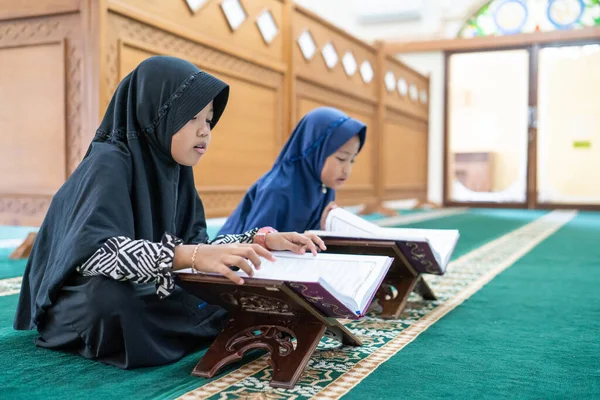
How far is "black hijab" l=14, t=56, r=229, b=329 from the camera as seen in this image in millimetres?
1441

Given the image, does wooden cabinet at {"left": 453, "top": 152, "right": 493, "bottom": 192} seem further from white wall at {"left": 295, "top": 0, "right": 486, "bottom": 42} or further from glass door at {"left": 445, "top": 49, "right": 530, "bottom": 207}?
white wall at {"left": 295, "top": 0, "right": 486, "bottom": 42}

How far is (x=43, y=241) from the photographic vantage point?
1.67 meters

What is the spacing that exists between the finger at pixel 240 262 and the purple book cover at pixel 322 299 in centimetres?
9

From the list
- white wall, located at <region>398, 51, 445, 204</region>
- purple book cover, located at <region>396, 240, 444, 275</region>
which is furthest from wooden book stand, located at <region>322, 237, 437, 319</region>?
white wall, located at <region>398, 51, 445, 204</region>

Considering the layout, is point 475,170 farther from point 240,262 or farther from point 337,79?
point 240,262

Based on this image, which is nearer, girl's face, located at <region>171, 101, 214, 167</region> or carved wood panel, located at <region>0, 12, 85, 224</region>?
girl's face, located at <region>171, 101, 214, 167</region>

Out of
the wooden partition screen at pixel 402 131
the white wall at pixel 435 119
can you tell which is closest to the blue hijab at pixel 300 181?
the wooden partition screen at pixel 402 131

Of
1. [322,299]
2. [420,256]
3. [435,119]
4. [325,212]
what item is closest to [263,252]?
[322,299]

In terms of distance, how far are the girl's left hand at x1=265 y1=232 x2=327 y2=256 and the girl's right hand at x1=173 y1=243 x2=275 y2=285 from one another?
9.0 inches

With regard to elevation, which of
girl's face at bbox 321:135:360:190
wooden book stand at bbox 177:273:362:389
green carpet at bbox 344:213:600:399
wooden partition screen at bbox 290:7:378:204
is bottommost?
green carpet at bbox 344:213:600:399

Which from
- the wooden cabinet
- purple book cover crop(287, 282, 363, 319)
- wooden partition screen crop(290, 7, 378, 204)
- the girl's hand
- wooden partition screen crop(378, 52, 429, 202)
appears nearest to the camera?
purple book cover crop(287, 282, 363, 319)

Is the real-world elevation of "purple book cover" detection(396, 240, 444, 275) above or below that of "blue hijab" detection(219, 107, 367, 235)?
below

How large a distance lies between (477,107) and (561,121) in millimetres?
1932

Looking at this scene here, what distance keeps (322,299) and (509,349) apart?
62cm
